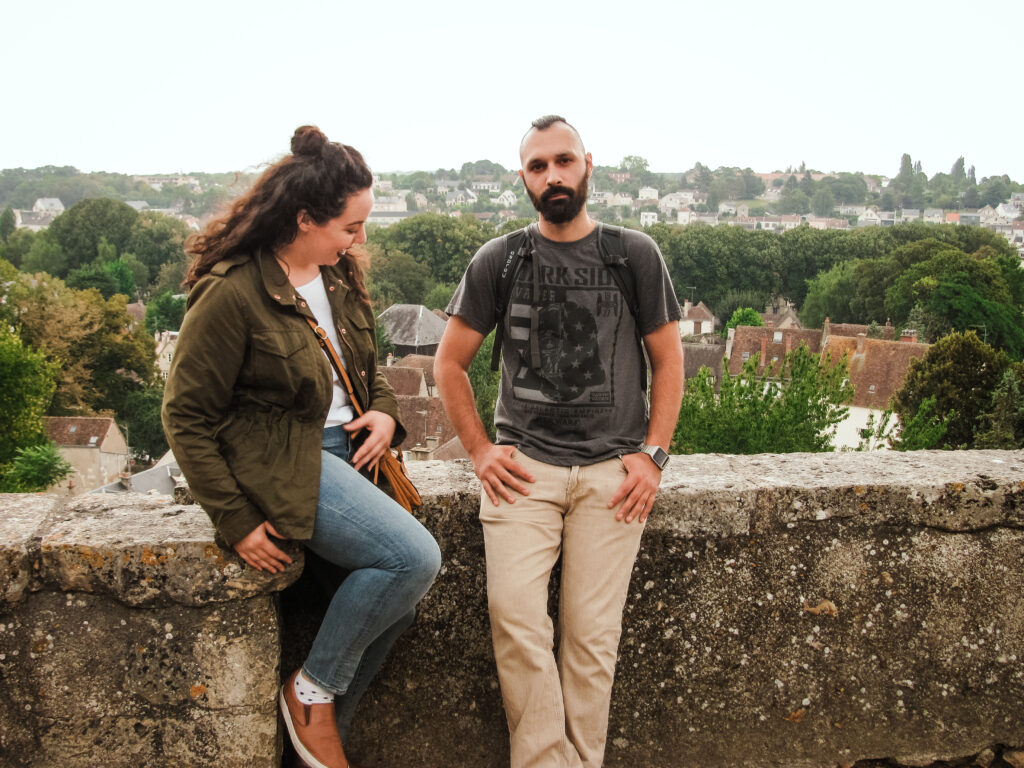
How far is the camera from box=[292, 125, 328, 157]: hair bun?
245 cm

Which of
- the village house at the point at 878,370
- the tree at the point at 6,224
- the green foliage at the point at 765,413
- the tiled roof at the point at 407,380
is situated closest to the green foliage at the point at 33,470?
the tiled roof at the point at 407,380

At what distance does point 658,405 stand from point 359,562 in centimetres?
105

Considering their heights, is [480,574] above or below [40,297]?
above

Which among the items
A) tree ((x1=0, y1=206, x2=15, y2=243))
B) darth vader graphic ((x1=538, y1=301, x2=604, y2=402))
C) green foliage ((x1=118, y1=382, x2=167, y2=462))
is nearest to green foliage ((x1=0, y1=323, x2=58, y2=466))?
green foliage ((x1=118, y1=382, x2=167, y2=462))

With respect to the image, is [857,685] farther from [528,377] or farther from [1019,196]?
[1019,196]

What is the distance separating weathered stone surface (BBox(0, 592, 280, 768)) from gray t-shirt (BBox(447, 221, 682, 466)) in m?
0.97

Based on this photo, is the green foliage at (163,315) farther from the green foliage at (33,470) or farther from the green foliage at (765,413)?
the green foliage at (765,413)

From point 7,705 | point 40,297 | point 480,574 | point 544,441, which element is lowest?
point 40,297

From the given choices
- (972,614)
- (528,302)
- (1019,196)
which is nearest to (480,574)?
(528,302)

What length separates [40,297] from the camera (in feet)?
124

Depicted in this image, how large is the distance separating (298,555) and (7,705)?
2.88 ft

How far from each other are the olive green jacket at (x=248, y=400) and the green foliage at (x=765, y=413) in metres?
8.37

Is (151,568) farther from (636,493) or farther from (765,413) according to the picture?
(765,413)

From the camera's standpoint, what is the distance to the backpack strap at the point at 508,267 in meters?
2.78
